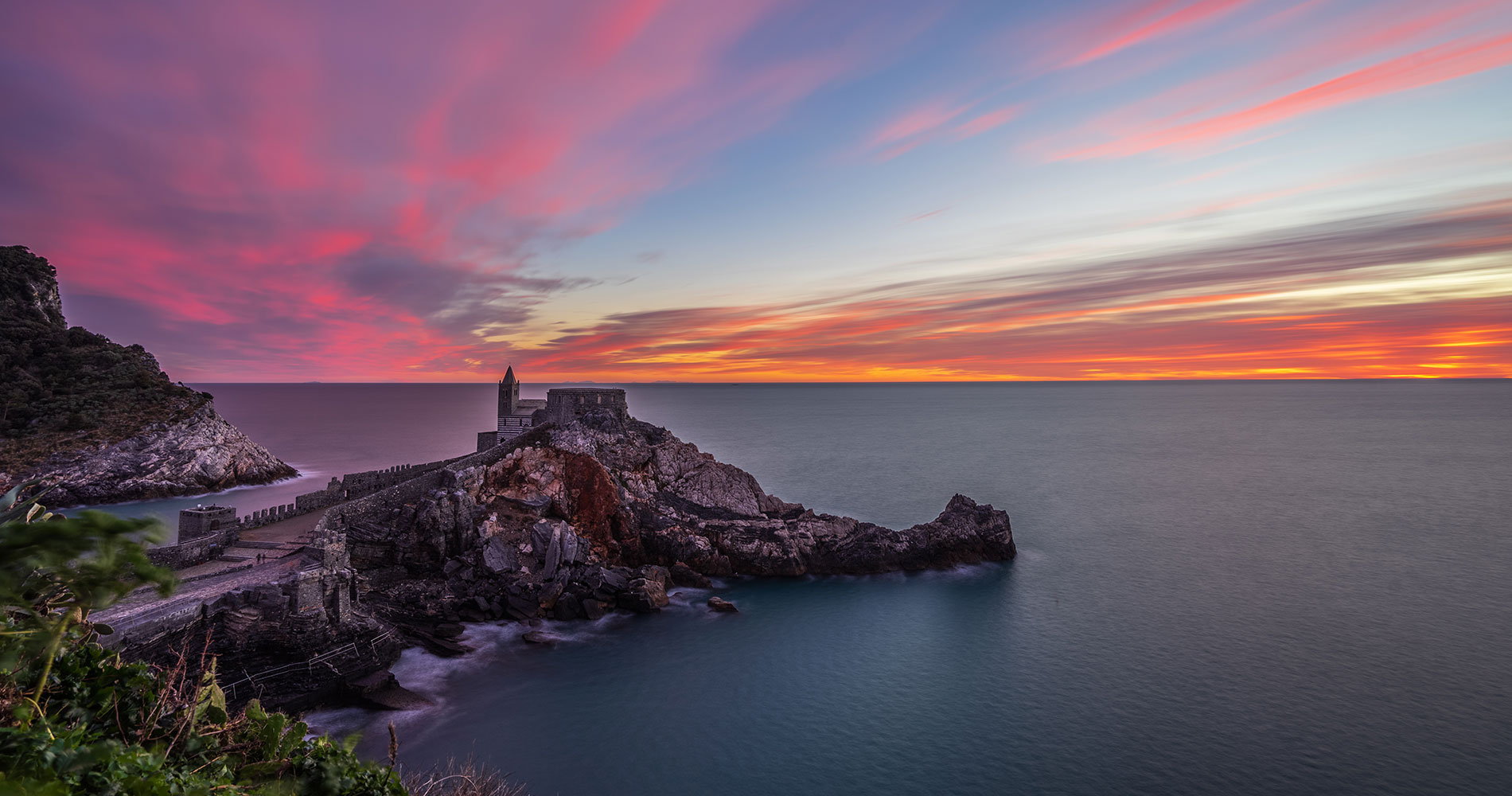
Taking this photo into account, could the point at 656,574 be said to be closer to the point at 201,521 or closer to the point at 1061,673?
the point at 1061,673

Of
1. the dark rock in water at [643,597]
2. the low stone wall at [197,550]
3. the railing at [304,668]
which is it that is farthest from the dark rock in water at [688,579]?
the low stone wall at [197,550]

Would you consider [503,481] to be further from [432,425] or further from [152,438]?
[432,425]

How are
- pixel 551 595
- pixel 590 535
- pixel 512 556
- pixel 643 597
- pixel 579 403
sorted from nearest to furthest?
pixel 551 595, pixel 643 597, pixel 512 556, pixel 590 535, pixel 579 403

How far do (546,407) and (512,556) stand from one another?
16066 millimetres

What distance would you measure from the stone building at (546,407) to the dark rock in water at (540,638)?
702 inches

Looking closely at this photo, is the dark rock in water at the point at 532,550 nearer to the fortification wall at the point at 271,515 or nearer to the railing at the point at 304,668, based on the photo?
the railing at the point at 304,668

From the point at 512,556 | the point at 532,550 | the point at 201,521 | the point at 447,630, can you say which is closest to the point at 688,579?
the point at 532,550

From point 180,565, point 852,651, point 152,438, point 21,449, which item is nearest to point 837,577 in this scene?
point 852,651

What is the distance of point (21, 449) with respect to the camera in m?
49.8

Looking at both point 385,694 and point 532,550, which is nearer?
point 385,694

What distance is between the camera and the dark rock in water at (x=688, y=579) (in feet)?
116

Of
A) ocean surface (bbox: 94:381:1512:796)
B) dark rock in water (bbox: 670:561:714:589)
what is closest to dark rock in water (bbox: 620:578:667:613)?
ocean surface (bbox: 94:381:1512:796)

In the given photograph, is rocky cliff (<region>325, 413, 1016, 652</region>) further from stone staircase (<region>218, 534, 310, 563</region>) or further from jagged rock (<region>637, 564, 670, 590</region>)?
A: stone staircase (<region>218, 534, 310, 563</region>)

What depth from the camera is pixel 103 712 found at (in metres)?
5.16
